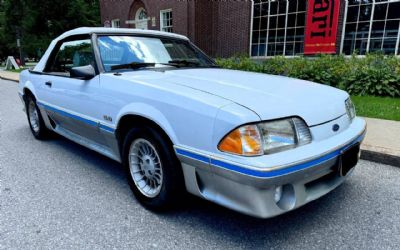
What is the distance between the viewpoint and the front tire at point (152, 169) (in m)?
2.27

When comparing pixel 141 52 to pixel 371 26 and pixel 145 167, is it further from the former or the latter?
pixel 371 26

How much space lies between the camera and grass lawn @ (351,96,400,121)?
5316mm

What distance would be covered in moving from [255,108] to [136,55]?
1.66 m

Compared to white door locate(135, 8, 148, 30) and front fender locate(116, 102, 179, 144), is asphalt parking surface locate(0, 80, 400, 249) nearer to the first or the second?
front fender locate(116, 102, 179, 144)

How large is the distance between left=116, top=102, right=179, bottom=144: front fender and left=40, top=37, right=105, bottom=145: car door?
0.55m

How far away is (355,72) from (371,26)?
3412 millimetres

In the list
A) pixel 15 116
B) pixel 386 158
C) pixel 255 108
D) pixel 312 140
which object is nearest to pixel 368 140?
pixel 386 158

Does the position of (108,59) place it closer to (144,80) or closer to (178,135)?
(144,80)

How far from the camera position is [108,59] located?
9.86 feet

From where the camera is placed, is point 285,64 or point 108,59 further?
point 285,64

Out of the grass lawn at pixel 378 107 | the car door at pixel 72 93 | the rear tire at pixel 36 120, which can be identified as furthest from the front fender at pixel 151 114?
the grass lawn at pixel 378 107

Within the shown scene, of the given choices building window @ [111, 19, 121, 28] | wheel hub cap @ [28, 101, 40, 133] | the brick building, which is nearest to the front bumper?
wheel hub cap @ [28, 101, 40, 133]

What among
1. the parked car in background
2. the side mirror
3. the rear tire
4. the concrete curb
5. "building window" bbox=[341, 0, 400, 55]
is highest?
"building window" bbox=[341, 0, 400, 55]

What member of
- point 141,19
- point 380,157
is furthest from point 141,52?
point 141,19
